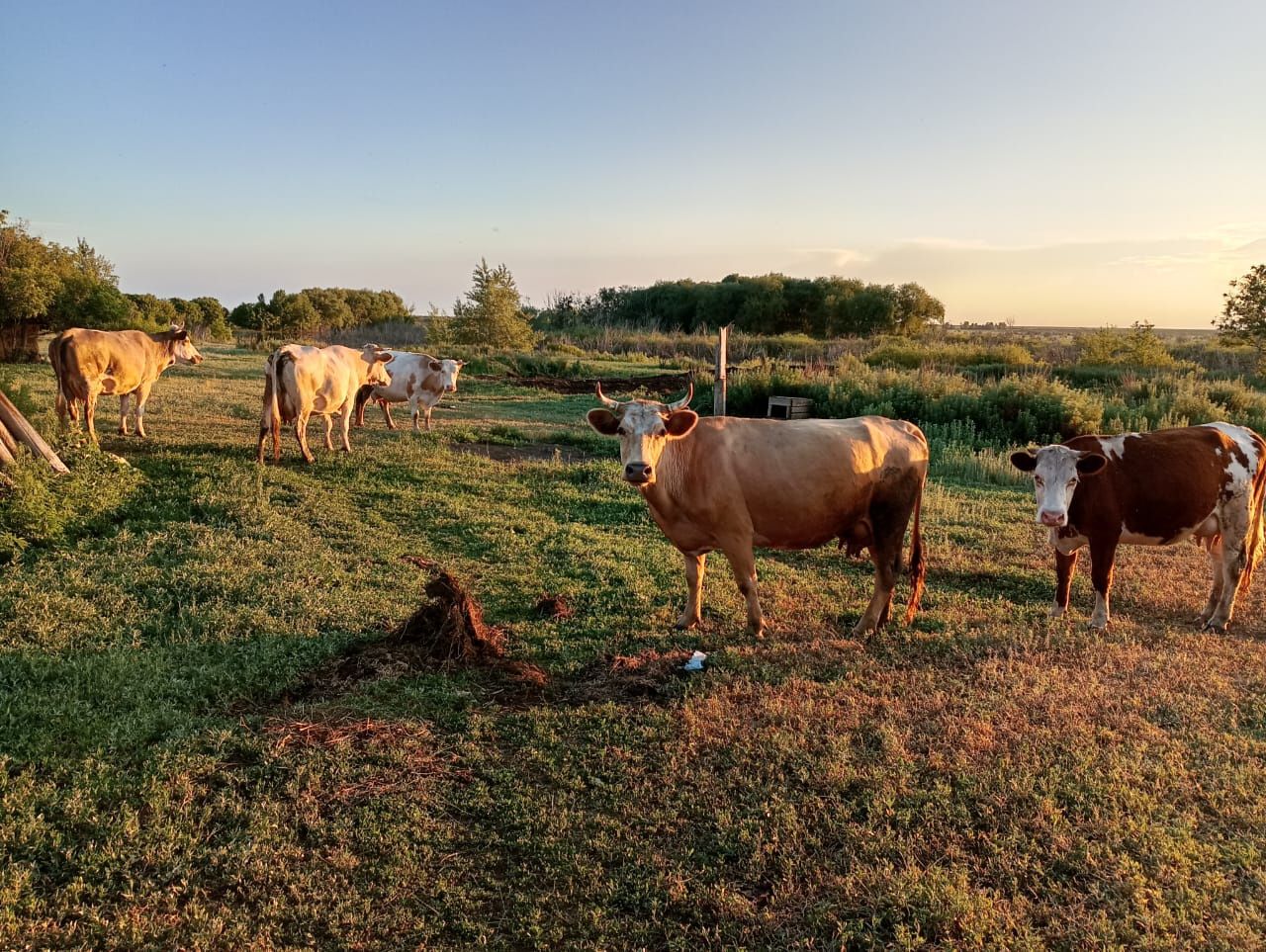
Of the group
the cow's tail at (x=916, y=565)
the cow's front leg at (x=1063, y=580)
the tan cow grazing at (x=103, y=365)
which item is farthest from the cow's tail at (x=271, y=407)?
the cow's front leg at (x=1063, y=580)

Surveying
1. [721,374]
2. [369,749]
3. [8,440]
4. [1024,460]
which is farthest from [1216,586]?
[8,440]

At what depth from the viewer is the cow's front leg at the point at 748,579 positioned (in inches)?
237

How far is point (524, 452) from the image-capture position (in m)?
14.0

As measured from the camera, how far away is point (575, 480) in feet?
37.3

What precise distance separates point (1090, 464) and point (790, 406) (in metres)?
13.3

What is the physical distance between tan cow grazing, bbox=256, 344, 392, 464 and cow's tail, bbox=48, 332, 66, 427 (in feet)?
8.43

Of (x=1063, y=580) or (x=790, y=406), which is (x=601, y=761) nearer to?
(x=1063, y=580)

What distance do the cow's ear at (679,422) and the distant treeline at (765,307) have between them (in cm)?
5402

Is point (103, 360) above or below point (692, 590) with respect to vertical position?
above

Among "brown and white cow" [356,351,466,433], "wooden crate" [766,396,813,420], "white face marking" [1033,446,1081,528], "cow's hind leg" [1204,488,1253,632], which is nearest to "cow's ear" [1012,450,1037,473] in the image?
"white face marking" [1033,446,1081,528]

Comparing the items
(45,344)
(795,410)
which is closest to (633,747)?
(795,410)

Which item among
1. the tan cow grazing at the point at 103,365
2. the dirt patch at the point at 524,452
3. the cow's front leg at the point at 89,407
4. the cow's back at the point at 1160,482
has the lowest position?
the dirt patch at the point at 524,452

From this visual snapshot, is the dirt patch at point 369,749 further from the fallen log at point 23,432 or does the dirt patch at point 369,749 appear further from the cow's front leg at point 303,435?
the cow's front leg at point 303,435

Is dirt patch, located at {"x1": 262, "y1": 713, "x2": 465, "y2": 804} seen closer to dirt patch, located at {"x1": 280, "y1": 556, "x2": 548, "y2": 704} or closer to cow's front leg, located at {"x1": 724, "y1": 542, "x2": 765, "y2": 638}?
dirt patch, located at {"x1": 280, "y1": 556, "x2": 548, "y2": 704}
